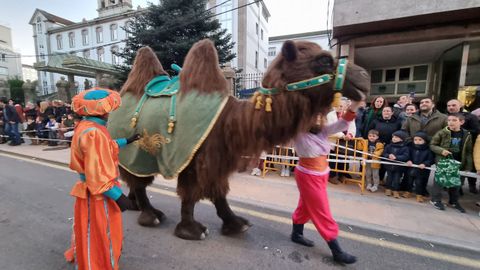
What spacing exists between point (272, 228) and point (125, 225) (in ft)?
6.02

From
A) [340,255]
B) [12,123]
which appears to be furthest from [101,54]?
[340,255]

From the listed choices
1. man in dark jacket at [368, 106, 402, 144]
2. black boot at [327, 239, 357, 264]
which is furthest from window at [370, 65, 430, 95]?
black boot at [327, 239, 357, 264]

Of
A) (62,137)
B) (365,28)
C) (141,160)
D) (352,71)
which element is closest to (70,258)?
(141,160)

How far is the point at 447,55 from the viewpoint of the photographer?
36.3 feet

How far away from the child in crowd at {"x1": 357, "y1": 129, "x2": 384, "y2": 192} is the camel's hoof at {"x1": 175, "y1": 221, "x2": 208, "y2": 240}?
339cm

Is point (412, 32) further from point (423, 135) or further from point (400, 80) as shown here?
point (423, 135)

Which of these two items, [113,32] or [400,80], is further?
[113,32]

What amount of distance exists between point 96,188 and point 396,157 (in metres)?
4.54

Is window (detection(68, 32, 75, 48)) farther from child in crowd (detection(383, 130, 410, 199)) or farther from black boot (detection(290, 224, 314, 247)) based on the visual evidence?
black boot (detection(290, 224, 314, 247))

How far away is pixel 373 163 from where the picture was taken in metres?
4.61

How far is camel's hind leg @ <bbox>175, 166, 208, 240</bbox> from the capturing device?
2.46 metres

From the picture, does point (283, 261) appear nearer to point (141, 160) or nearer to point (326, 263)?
point (326, 263)

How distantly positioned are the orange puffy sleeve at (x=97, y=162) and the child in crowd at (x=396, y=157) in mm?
4379

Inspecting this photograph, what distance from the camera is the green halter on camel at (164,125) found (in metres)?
2.27
